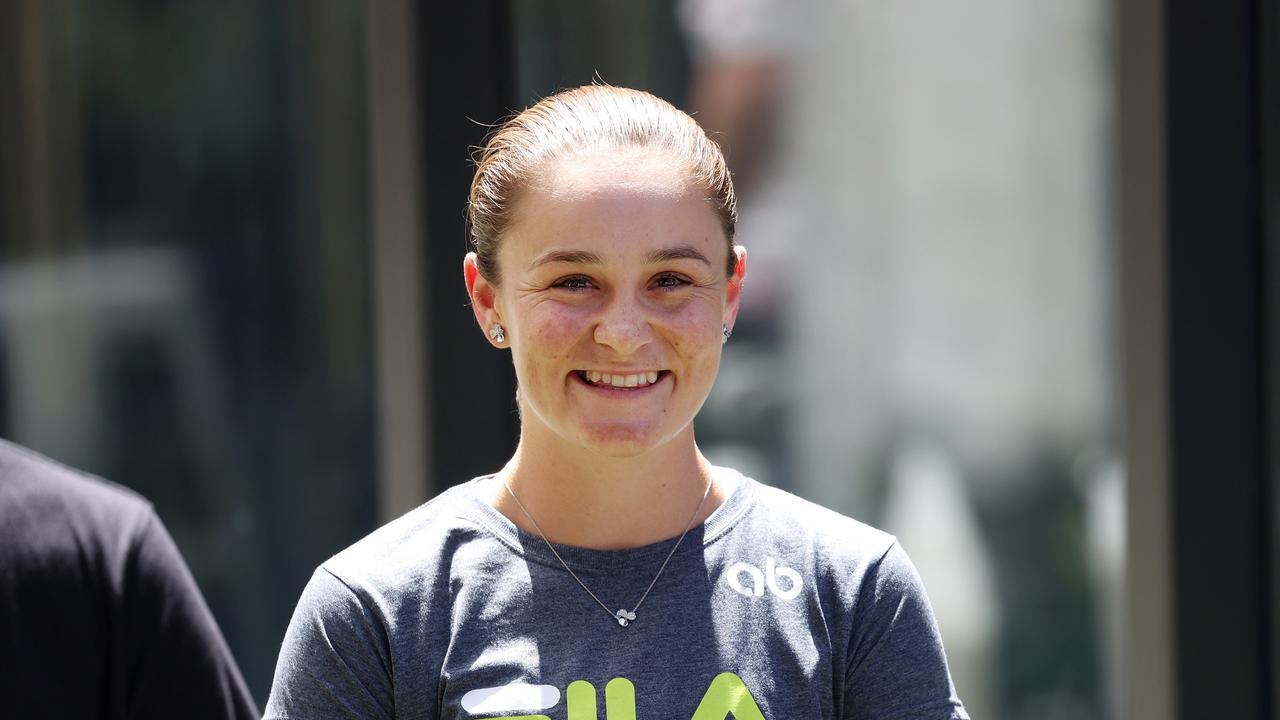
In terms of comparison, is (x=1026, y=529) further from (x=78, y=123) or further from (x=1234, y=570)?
(x=78, y=123)

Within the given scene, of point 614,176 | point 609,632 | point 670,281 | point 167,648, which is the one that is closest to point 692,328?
point 670,281

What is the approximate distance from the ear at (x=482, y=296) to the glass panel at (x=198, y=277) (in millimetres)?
2054

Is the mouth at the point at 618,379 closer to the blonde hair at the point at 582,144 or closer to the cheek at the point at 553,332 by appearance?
the cheek at the point at 553,332

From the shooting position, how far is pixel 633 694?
143 cm

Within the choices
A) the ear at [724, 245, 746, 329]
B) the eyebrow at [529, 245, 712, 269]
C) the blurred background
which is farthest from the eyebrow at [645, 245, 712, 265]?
the blurred background

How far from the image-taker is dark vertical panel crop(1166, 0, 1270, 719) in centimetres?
299

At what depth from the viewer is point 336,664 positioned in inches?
56.7

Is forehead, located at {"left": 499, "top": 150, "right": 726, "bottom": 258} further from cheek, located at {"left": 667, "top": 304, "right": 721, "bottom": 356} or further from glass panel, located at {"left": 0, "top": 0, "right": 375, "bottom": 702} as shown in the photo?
glass panel, located at {"left": 0, "top": 0, "right": 375, "bottom": 702}

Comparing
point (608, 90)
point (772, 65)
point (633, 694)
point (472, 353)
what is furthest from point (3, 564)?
point (772, 65)

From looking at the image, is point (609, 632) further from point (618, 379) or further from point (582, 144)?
point (582, 144)

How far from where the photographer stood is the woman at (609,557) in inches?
56.8

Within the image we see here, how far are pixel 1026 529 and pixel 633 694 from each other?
2235mm

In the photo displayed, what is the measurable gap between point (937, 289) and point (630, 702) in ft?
7.26

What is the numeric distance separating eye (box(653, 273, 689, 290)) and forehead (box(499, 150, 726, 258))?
0.04 meters
